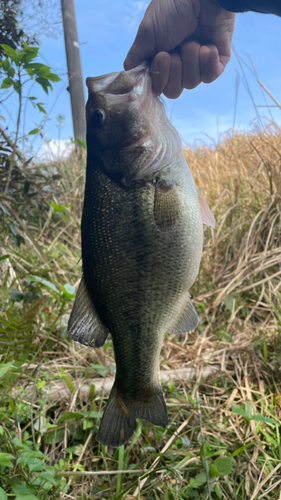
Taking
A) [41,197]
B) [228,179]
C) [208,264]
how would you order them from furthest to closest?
[41,197]
[228,179]
[208,264]

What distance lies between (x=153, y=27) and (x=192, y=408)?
1.80 m

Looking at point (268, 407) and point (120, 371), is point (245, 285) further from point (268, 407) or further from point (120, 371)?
point (120, 371)

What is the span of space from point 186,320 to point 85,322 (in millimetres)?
372

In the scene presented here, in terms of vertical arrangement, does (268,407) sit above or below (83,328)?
below

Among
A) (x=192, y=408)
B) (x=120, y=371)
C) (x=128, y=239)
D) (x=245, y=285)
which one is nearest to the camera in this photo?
(x=128, y=239)

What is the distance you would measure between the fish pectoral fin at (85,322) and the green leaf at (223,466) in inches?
33.1

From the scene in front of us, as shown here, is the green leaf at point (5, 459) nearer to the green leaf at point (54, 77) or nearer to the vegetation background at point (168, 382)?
the vegetation background at point (168, 382)

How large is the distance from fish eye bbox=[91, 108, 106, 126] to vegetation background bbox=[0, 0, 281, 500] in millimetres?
877

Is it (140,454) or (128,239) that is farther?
(140,454)

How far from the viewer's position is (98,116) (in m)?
1.17

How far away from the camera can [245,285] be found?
3012 millimetres

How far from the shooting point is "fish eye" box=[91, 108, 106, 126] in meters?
1.17

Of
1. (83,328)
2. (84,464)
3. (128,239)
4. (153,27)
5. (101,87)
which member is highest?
(153,27)

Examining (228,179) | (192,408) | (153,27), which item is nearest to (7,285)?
(192,408)
